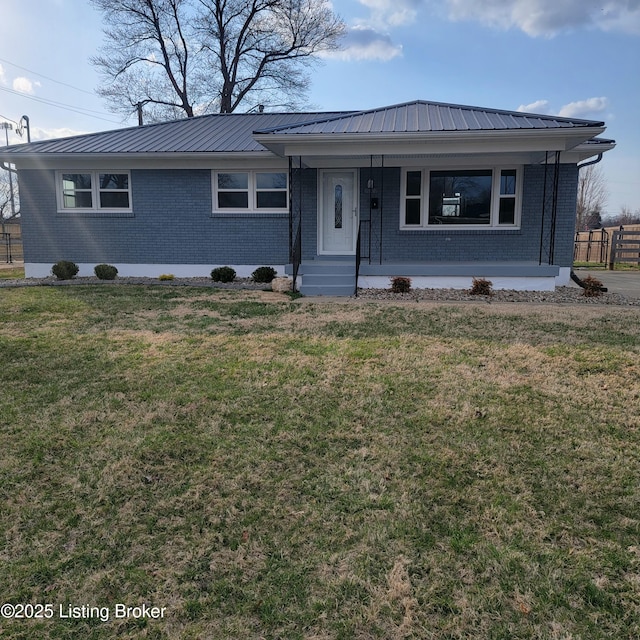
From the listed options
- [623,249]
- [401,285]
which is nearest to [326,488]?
[401,285]

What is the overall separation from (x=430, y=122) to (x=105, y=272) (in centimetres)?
835

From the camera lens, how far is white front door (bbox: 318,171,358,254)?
39.9 feet

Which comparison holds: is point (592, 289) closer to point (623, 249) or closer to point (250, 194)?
point (250, 194)

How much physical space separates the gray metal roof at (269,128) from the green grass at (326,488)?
5.93m

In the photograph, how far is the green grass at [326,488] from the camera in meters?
2.09

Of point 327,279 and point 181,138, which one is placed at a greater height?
point 181,138

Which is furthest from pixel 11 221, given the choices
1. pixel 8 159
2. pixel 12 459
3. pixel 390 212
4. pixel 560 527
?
pixel 560 527

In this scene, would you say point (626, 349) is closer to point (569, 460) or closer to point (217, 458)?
point (569, 460)

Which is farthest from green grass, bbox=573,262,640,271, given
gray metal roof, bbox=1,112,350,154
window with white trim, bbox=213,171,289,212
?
window with white trim, bbox=213,171,289,212

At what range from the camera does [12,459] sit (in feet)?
10.5

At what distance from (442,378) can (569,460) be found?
1.49 metres

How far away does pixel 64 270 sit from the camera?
38.9 ft

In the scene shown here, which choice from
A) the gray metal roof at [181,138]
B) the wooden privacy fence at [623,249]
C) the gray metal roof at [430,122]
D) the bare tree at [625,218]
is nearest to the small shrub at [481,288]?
the gray metal roof at [430,122]

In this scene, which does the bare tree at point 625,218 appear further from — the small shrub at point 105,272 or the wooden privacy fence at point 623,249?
the small shrub at point 105,272
